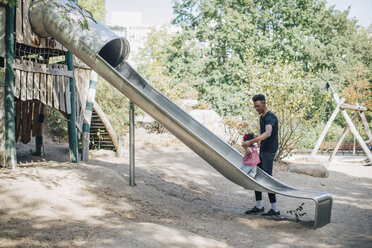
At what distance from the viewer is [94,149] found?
32.8ft

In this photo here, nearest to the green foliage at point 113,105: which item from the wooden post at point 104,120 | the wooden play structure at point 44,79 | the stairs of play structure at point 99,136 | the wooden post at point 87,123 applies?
the stairs of play structure at point 99,136

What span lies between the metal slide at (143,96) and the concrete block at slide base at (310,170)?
4355 mm

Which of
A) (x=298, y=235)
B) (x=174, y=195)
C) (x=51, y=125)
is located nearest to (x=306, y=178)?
(x=174, y=195)

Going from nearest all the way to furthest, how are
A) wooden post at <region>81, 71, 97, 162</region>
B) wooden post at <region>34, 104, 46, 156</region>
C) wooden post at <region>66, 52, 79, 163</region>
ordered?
wooden post at <region>66, 52, 79, 163</region> → wooden post at <region>81, 71, 97, 162</region> → wooden post at <region>34, 104, 46, 156</region>

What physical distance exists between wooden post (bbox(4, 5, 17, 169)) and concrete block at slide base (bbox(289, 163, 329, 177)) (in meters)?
7.12

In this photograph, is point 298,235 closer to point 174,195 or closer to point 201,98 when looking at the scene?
point 174,195

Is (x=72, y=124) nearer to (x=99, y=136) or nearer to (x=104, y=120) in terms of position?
(x=104, y=120)

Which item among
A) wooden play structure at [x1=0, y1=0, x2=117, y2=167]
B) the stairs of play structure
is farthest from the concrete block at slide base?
wooden play structure at [x1=0, y1=0, x2=117, y2=167]

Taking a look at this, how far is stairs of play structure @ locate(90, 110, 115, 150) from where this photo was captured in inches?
377

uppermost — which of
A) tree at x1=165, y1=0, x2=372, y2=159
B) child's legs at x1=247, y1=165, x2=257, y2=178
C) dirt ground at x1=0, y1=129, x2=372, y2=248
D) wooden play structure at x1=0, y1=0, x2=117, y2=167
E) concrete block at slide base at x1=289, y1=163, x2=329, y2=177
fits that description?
tree at x1=165, y1=0, x2=372, y2=159

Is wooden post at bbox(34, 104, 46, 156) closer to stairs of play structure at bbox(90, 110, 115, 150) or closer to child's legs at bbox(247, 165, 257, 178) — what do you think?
stairs of play structure at bbox(90, 110, 115, 150)

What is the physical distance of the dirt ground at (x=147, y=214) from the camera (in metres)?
3.27

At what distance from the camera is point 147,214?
4.48 m

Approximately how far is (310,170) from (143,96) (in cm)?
620
